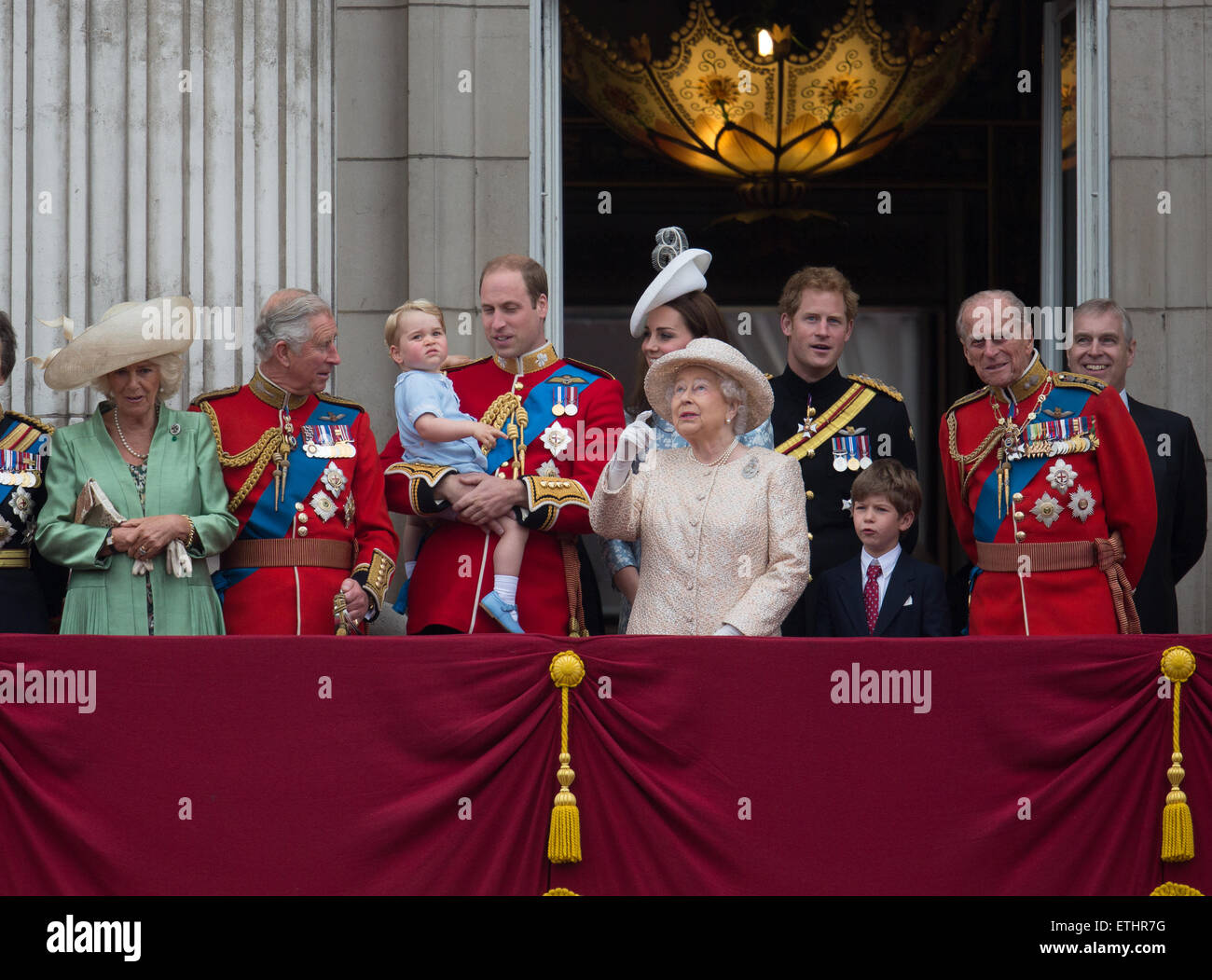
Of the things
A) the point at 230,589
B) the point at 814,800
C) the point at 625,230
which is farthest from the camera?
the point at 625,230

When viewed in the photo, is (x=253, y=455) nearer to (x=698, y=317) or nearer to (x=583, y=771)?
(x=698, y=317)

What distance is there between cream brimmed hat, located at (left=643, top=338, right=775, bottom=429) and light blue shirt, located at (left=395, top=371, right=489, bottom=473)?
0.64m

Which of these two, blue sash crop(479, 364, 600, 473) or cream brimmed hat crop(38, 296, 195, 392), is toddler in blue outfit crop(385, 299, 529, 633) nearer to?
blue sash crop(479, 364, 600, 473)

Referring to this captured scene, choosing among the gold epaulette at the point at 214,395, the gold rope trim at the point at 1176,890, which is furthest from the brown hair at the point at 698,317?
the gold rope trim at the point at 1176,890

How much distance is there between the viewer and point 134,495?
6043mm

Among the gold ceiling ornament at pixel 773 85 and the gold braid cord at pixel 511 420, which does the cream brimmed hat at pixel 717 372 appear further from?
the gold ceiling ornament at pixel 773 85

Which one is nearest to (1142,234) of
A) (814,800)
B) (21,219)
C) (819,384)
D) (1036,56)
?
(1036,56)

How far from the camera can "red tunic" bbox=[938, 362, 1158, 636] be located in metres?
6.25

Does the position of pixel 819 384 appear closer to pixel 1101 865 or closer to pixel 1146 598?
pixel 1146 598

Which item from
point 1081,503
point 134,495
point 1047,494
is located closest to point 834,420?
point 1047,494

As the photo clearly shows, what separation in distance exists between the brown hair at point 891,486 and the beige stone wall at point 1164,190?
8.42 ft

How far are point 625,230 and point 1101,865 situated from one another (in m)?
7.58

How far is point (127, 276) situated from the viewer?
884 centimetres

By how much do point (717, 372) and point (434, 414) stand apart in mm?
987
